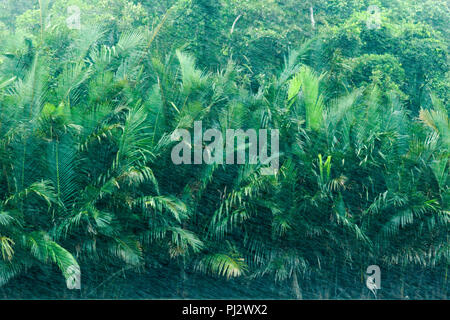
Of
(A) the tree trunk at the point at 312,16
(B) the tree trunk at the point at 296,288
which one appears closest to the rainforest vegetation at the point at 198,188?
(B) the tree trunk at the point at 296,288

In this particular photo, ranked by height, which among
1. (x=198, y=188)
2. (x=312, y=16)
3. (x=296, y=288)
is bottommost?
(x=296, y=288)

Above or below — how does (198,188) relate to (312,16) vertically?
below

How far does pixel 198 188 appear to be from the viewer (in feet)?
25.9

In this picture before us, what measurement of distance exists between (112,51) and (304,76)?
2948mm

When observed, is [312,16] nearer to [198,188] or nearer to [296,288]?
[198,188]

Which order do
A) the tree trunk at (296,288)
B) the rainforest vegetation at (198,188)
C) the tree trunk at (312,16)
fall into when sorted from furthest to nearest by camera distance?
the tree trunk at (312,16), the tree trunk at (296,288), the rainforest vegetation at (198,188)

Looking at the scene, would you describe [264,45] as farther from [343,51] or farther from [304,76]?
[304,76]

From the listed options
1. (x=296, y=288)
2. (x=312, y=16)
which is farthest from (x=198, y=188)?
(x=312, y=16)

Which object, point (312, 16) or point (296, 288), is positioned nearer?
point (296, 288)

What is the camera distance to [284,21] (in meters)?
15.2

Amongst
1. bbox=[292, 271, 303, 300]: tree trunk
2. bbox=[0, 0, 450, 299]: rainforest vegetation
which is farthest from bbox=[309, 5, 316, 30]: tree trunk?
bbox=[292, 271, 303, 300]: tree trunk

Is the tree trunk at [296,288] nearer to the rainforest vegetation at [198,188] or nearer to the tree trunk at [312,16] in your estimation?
the rainforest vegetation at [198,188]

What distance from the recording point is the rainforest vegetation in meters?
7.16

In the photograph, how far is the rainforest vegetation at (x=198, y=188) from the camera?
282 inches
